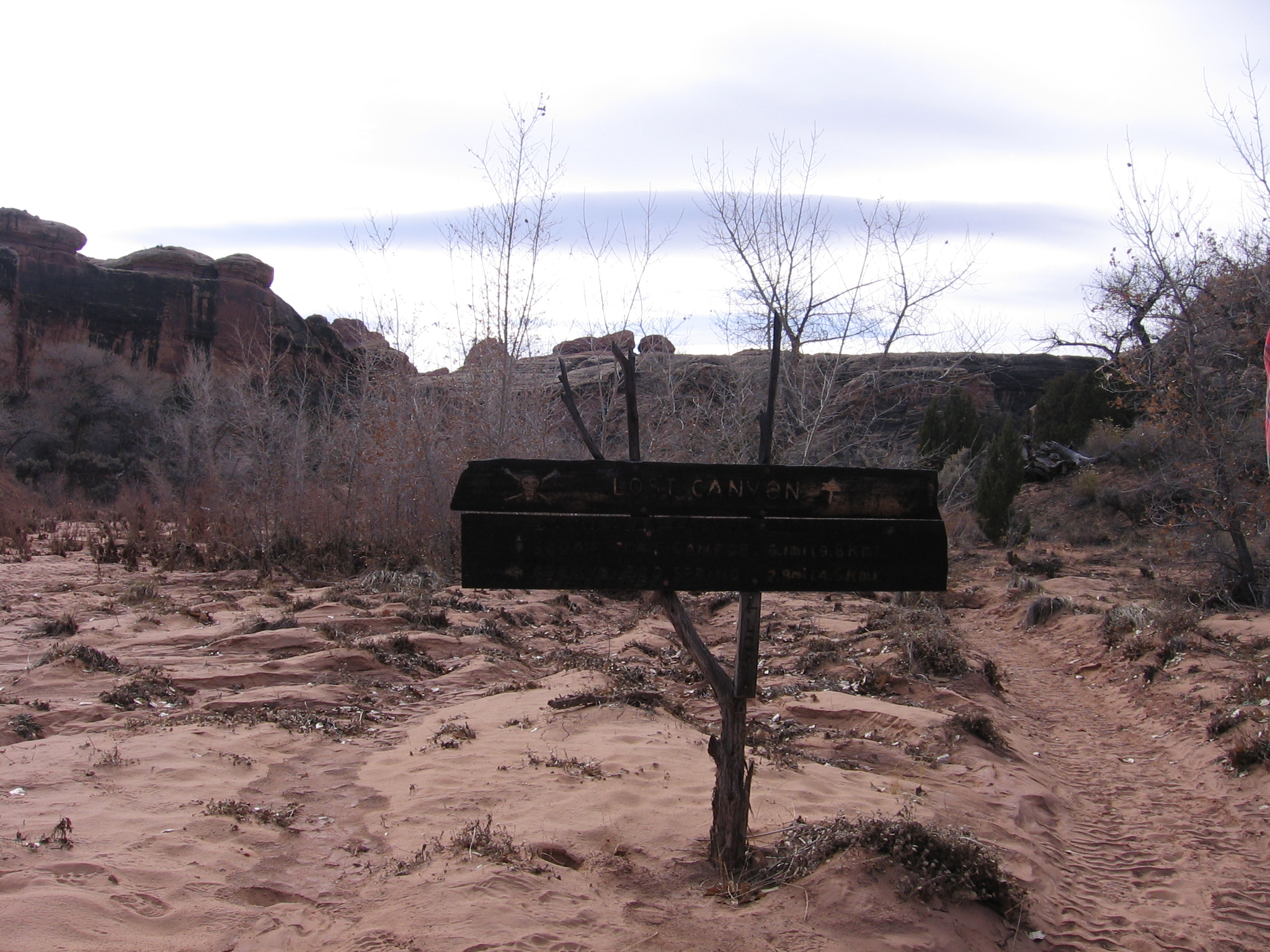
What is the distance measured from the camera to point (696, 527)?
3.62m

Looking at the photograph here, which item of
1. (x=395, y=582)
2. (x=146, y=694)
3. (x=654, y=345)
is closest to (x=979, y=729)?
(x=146, y=694)

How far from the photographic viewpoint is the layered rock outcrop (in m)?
41.5

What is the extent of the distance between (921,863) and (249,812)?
346 cm

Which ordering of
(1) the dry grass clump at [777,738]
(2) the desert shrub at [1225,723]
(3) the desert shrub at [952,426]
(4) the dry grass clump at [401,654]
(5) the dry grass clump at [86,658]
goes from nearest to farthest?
(1) the dry grass clump at [777,738]
(2) the desert shrub at [1225,723]
(5) the dry grass clump at [86,658]
(4) the dry grass clump at [401,654]
(3) the desert shrub at [952,426]

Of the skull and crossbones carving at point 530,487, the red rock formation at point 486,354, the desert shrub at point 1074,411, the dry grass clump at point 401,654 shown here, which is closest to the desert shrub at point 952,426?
the desert shrub at point 1074,411

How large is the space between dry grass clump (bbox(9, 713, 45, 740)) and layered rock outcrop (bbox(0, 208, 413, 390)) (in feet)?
119

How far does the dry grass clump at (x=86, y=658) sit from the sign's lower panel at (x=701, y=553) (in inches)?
232

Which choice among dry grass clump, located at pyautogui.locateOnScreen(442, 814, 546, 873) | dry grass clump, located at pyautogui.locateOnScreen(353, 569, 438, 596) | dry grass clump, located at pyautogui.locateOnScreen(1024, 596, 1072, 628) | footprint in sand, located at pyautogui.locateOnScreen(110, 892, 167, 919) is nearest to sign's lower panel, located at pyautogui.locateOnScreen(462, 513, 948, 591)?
dry grass clump, located at pyautogui.locateOnScreen(442, 814, 546, 873)

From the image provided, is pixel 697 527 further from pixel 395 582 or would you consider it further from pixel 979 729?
pixel 395 582

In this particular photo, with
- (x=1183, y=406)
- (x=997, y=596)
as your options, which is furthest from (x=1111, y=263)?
(x=997, y=596)

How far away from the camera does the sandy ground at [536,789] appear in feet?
12.2

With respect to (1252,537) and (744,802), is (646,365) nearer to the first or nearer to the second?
(1252,537)

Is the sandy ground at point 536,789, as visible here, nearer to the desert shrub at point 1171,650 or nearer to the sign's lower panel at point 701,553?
the desert shrub at point 1171,650

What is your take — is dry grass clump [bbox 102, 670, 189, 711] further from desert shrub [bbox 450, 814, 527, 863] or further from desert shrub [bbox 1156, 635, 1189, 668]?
desert shrub [bbox 1156, 635, 1189, 668]
